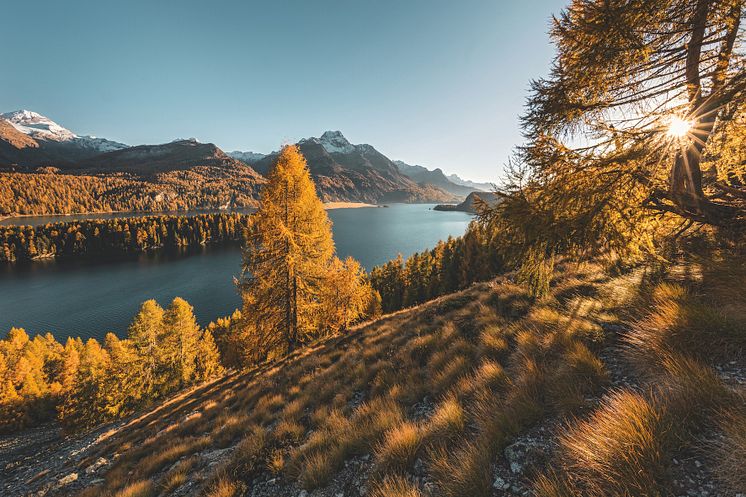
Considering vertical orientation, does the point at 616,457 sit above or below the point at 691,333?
below

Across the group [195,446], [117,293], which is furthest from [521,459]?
[117,293]

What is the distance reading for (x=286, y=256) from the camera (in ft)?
40.7

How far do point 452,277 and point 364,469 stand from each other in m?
45.3

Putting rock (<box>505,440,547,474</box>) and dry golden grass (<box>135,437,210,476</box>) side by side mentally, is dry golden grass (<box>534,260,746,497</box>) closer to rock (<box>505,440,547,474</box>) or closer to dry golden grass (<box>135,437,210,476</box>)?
rock (<box>505,440,547,474</box>)

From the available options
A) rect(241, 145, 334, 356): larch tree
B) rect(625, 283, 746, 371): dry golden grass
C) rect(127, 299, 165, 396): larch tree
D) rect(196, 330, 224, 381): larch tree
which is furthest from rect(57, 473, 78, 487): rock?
rect(196, 330, 224, 381): larch tree

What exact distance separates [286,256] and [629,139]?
11.6 m

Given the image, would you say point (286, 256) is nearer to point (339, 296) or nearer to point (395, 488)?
point (339, 296)

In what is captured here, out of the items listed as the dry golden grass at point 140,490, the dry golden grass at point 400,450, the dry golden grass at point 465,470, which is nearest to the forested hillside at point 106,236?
the dry golden grass at point 140,490

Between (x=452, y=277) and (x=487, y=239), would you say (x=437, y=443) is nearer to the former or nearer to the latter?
(x=487, y=239)

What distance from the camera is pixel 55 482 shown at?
348 inches

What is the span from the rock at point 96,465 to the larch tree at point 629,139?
14.4 m

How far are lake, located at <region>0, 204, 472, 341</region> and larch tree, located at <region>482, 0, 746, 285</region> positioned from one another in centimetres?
6267

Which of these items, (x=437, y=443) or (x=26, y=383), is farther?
(x=26, y=383)

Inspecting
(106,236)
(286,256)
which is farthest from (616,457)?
(106,236)
